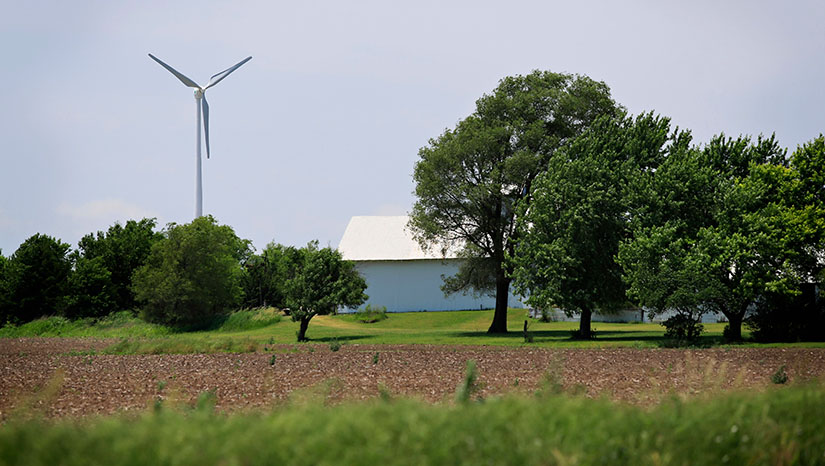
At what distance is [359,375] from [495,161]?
30.9 metres

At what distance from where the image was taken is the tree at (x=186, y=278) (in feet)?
207

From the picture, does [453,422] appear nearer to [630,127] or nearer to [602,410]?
[602,410]

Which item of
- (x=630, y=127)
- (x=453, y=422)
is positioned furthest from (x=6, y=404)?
(x=630, y=127)

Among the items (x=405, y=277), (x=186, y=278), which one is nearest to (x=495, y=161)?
(x=186, y=278)

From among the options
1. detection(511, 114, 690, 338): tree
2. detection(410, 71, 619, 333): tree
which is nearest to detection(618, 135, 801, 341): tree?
detection(511, 114, 690, 338): tree

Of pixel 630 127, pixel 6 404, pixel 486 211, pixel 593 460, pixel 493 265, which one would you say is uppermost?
pixel 630 127

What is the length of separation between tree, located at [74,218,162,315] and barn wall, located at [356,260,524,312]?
2301 centimetres

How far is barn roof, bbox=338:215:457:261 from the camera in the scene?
80.5 metres

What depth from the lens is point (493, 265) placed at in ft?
165

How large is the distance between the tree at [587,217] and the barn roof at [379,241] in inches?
1372

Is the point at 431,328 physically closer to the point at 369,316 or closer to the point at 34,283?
the point at 369,316

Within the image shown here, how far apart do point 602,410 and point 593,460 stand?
0.71 meters

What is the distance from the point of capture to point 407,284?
80.2 metres

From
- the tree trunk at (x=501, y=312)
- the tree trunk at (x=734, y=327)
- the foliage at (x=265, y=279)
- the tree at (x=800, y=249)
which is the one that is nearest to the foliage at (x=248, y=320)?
the tree trunk at (x=501, y=312)
